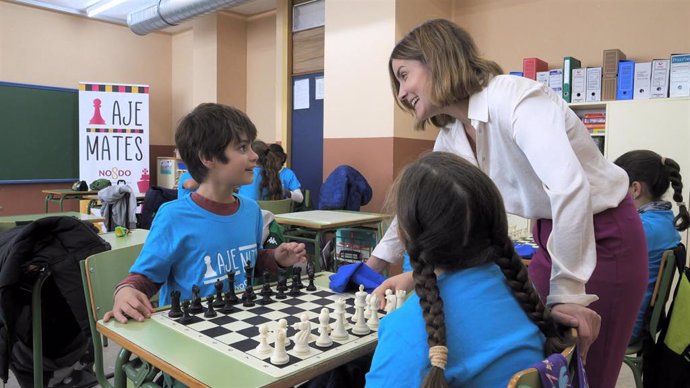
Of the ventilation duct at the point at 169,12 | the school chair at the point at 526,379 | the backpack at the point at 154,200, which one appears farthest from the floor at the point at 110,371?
the ventilation duct at the point at 169,12

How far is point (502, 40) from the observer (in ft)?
15.8

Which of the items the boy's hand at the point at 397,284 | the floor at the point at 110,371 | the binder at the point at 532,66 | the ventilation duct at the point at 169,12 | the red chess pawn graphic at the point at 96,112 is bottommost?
the floor at the point at 110,371

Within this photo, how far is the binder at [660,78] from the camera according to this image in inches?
147

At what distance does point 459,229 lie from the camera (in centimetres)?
89

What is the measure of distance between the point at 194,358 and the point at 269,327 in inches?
9.5

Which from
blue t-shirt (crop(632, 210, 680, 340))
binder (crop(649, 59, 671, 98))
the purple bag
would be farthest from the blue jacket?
the purple bag

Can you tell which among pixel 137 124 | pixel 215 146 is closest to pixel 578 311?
pixel 215 146

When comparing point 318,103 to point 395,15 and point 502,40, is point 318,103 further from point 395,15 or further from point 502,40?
point 502,40

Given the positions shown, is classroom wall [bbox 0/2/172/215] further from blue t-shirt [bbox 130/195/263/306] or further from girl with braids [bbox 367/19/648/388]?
girl with braids [bbox 367/19/648/388]

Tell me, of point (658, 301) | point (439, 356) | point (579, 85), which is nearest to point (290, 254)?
point (439, 356)

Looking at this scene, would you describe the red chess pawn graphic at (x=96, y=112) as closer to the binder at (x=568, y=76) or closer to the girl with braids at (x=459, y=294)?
the binder at (x=568, y=76)

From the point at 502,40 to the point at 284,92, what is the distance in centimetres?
255

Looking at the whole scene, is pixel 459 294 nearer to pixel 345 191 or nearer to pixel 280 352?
pixel 280 352

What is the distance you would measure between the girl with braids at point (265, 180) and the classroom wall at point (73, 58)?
419cm
